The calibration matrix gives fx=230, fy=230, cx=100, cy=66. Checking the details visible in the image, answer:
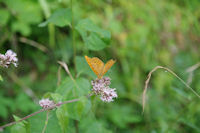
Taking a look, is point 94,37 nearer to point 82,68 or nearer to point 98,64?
point 82,68

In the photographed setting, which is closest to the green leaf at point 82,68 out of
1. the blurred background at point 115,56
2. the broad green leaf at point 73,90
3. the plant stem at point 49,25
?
the broad green leaf at point 73,90

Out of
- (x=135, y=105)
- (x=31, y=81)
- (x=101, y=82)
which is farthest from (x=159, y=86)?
A: (x=101, y=82)

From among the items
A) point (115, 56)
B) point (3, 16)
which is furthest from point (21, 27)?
point (115, 56)

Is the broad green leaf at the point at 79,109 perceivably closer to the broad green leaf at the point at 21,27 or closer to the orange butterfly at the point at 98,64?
the orange butterfly at the point at 98,64

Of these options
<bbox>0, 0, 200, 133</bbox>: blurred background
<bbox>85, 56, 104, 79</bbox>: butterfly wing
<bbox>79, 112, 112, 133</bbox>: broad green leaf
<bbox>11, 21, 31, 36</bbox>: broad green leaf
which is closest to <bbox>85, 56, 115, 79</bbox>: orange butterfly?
<bbox>85, 56, 104, 79</bbox>: butterfly wing

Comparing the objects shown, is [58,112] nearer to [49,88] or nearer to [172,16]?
[49,88]

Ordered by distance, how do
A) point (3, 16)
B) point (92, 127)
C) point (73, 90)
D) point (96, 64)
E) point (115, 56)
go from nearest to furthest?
point (96, 64) < point (73, 90) < point (92, 127) < point (3, 16) < point (115, 56)

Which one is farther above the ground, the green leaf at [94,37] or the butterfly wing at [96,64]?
the green leaf at [94,37]
